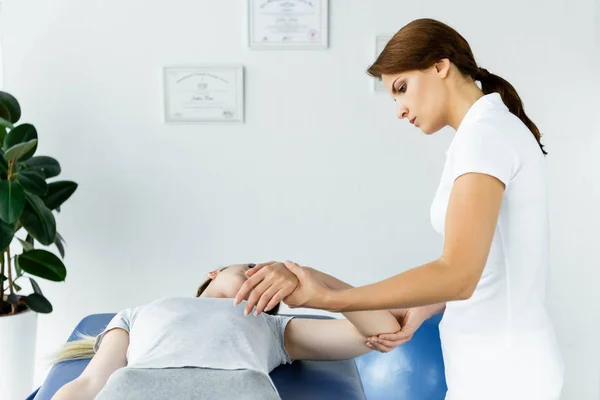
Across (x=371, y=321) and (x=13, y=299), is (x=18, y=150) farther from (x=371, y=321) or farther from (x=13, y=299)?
(x=371, y=321)

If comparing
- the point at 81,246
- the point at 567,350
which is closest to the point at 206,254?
the point at 81,246

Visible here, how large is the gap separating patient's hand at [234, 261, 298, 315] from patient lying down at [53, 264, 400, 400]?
0.50ft

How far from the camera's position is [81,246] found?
2.85 metres

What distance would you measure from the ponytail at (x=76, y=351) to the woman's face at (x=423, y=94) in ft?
3.52

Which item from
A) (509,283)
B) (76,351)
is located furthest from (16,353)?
(509,283)

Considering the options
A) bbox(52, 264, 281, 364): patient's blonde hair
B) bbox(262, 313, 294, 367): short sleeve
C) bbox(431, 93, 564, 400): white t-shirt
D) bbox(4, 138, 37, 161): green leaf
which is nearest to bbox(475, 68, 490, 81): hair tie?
bbox(431, 93, 564, 400): white t-shirt

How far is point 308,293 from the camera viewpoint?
1253 millimetres

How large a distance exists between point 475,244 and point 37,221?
1.76 metres

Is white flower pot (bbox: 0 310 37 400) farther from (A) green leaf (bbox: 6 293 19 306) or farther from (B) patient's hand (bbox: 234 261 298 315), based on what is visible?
(B) patient's hand (bbox: 234 261 298 315)

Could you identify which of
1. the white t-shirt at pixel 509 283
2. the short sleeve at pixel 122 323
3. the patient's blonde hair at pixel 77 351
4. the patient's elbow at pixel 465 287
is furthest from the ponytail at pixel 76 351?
the patient's elbow at pixel 465 287

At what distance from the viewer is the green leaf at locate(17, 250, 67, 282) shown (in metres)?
2.48

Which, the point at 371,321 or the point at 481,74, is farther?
the point at 371,321

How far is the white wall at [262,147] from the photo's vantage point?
2785 millimetres

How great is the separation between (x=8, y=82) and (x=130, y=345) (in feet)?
5.53
